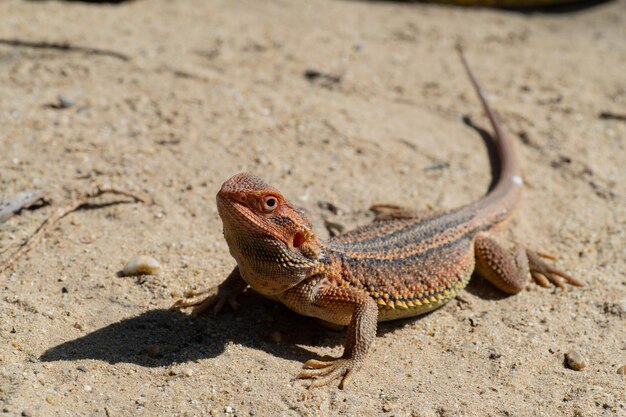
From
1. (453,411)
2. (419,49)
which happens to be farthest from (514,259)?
(419,49)

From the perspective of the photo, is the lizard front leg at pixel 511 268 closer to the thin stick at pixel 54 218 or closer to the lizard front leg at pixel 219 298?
the lizard front leg at pixel 219 298

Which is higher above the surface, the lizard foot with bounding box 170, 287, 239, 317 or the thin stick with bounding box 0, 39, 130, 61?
the thin stick with bounding box 0, 39, 130, 61

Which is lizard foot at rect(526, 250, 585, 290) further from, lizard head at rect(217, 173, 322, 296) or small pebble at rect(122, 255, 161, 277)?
small pebble at rect(122, 255, 161, 277)

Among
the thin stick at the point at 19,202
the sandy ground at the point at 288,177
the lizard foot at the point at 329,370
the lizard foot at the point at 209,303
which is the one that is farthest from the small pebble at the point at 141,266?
the lizard foot at the point at 329,370

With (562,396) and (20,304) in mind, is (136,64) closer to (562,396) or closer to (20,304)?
(20,304)

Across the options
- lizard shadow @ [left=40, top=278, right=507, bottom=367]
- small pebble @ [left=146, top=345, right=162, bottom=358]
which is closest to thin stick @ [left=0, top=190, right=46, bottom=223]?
lizard shadow @ [left=40, top=278, right=507, bottom=367]

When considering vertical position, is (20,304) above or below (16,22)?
below

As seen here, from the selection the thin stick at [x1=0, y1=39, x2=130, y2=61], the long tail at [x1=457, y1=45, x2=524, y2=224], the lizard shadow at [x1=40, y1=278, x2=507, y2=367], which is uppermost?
the thin stick at [x1=0, y1=39, x2=130, y2=61]
